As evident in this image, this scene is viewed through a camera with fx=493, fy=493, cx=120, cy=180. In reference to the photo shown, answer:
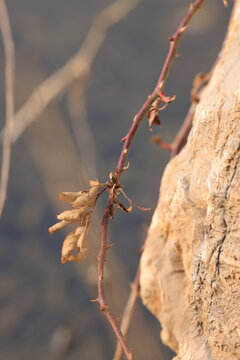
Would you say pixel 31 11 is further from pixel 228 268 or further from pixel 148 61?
pixel 228 268

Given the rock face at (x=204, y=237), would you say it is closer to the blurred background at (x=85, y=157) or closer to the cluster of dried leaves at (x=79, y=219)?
the cluster of dried leaves at (x=79, y=219)

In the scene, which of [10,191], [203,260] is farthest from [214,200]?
[10,191]

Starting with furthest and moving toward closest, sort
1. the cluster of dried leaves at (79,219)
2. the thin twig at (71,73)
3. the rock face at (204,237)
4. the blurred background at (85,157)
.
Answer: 1. the blurred background at (85,157)
2. the thin twig at (71,73)
3. the cluster of dried leaves at (79,219)
4. the rock face at (204,237)

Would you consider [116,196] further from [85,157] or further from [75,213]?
[85,157]

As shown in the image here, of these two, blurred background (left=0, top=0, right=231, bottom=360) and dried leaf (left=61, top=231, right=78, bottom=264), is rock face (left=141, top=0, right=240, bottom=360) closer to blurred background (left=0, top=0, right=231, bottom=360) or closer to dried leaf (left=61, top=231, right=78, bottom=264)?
dried leaf (left=61, top=231, right=78, bottom=264)

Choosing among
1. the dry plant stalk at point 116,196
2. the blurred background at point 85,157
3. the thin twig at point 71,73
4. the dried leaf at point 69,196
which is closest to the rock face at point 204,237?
the dry plant stalk at point 116,196

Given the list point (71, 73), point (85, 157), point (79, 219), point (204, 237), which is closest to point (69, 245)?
point (79, 219)
